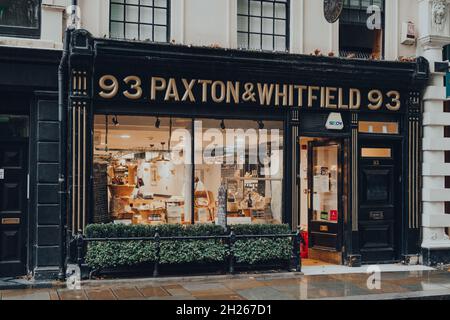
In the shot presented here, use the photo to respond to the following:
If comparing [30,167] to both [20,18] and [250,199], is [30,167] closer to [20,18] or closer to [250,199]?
[20,18]

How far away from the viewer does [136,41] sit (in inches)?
468

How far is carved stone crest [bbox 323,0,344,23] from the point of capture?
12773 mm

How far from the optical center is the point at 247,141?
524 inches

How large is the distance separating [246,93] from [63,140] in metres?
3.90

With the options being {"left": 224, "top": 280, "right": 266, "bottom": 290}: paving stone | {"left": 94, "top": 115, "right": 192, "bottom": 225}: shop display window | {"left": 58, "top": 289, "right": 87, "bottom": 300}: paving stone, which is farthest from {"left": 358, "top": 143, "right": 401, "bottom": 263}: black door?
{"left": 58, "top": 289, "right": 87, "bottom": 300}: paving stone

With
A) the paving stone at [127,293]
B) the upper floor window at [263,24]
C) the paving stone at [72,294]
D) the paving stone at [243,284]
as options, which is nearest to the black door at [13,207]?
the paving stone at [72,294]

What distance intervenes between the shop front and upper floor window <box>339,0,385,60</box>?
0.74m

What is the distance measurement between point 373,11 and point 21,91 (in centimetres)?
810

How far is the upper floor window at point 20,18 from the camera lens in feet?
38.0

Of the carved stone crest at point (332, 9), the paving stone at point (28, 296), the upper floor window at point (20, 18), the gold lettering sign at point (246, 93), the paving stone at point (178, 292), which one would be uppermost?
the carved stone crest at point (332, 9)

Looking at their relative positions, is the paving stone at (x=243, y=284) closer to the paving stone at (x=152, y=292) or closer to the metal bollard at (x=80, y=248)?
the paving stone at (x=152, y=292)

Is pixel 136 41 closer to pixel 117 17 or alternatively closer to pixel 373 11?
pixel 117 17

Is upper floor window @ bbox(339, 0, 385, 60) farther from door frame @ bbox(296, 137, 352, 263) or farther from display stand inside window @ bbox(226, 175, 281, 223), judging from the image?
display stand inside window @ bbox(226, 175, 281, 223)

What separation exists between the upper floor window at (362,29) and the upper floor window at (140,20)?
4.14m
